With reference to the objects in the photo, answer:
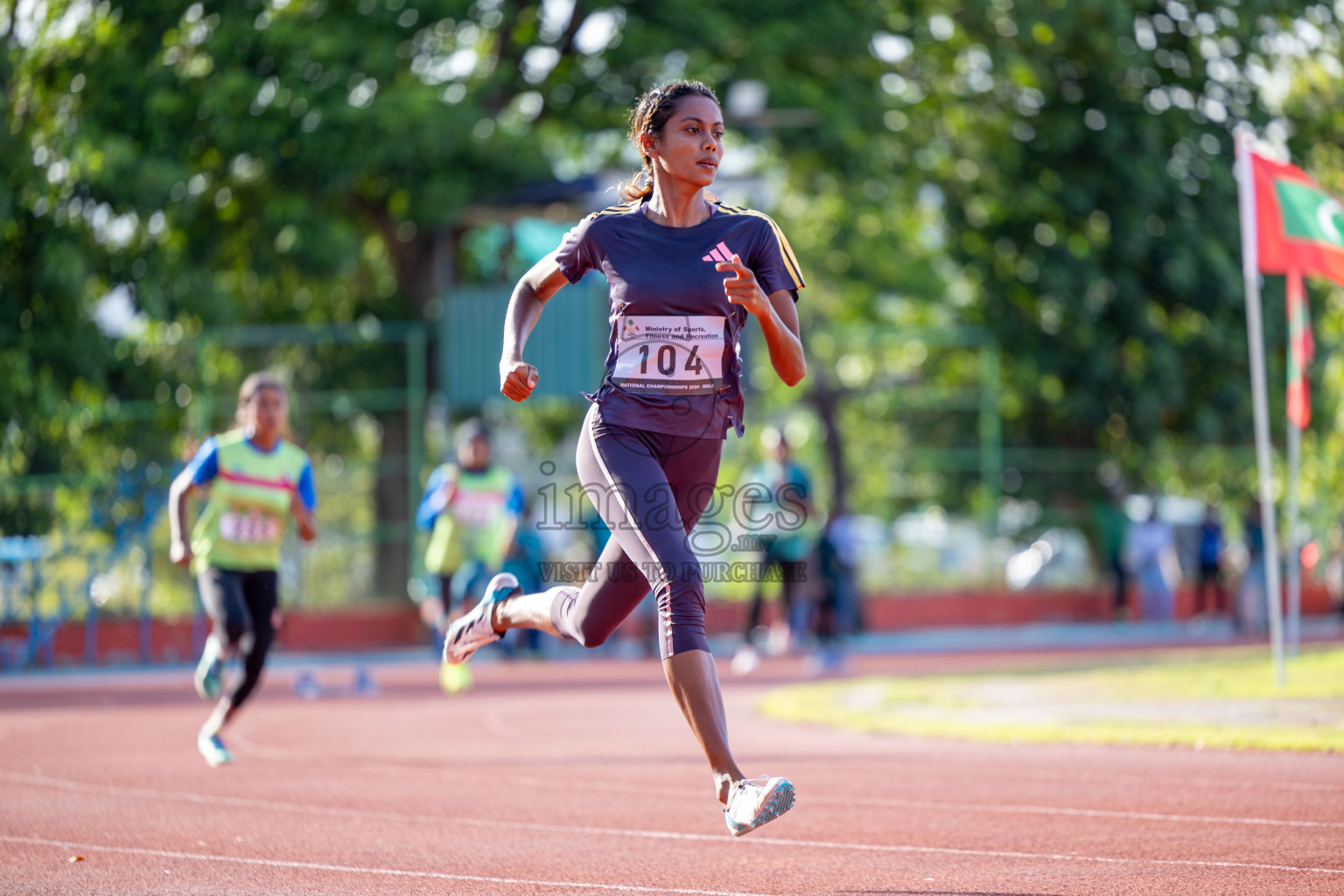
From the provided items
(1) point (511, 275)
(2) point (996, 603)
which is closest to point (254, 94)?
(1) point (511, 275)

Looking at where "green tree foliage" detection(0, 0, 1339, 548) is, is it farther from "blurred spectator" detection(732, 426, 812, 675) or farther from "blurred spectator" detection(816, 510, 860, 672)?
"blurred spectator" detection(732, 426, 812, 675)

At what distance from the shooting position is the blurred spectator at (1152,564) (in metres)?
23.1

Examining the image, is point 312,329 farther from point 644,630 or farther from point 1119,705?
point 1119,705

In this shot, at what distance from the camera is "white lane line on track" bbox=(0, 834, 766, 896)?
485 cm

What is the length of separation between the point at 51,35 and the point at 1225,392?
17.0 meters

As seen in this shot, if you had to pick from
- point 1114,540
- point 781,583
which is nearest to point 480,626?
point 781,583

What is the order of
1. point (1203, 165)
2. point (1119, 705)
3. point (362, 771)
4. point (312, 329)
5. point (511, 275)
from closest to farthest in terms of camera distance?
A: point (362, 771), point (1119, 705), point (312, 329), point (511, 275), point (1203, 165)

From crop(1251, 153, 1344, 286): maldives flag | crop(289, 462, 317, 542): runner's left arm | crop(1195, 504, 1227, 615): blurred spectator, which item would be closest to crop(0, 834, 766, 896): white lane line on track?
crop(289, 462, 317, 542): runner's left arm

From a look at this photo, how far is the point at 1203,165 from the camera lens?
2478cm

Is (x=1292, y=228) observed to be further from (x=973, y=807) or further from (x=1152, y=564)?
(x=1152, y=564)

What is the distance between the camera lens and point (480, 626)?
593 cm

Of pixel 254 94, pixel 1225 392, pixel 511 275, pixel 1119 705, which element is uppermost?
pixel 254 94

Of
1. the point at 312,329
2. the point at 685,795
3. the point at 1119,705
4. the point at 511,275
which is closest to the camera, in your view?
the point at 685,795

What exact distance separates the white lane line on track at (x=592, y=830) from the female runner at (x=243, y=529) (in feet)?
3.06
